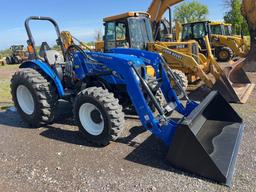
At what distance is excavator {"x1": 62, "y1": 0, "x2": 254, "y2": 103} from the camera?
778 cm

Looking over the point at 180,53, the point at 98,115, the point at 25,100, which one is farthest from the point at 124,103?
the point at 180,53

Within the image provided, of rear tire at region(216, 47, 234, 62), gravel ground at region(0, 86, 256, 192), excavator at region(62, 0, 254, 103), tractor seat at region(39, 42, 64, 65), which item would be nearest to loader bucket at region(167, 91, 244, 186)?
gravel ground at region(0, 86, 256, 192)

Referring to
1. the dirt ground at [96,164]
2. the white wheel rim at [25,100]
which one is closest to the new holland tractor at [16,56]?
the white wheel rim at [25,100]

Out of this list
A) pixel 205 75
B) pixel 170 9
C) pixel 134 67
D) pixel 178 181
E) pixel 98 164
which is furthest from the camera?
pixel 170 9

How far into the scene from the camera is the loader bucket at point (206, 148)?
3654 millimetres

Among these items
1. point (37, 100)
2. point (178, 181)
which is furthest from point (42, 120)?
point (178, 181)

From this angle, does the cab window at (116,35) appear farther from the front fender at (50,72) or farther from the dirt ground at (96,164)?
the dirt ground at (96,164)

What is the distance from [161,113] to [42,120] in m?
2.58

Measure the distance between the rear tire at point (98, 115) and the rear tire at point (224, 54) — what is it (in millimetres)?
13689

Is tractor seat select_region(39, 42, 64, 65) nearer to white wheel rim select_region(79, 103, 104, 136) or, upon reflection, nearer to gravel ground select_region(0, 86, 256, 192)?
gravel ground select_region(0, 86, 256, 192)

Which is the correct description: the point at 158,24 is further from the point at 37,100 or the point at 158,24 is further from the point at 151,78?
the point at 37,100

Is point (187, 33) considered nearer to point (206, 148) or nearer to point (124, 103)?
point (124, 103)

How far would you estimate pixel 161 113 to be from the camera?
438cm

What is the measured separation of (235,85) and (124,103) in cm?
440
